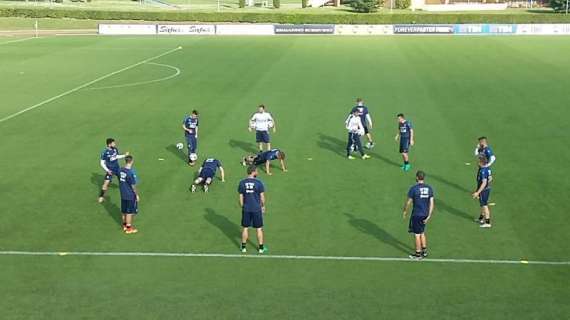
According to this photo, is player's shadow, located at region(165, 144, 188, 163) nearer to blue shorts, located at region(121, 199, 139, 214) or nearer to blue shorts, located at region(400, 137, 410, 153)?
blue shorts, located at region(121, 199, 139, 214)

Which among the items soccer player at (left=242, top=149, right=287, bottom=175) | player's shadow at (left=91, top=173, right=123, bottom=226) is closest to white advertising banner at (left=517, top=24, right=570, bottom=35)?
soccer player at (left=242, top=149, right=287, bottom=175)

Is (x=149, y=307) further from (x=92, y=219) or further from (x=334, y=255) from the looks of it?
(x=92, y=219)

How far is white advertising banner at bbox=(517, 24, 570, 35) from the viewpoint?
68.2 metres

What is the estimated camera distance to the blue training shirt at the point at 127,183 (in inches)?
652

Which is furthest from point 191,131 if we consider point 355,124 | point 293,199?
point 355,124

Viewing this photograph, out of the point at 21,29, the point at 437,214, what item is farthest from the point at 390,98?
the point at 21,29

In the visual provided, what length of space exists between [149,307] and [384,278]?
4764 millimetres

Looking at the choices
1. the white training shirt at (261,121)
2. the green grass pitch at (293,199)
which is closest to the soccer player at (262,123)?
the white training shirt at (261,121)

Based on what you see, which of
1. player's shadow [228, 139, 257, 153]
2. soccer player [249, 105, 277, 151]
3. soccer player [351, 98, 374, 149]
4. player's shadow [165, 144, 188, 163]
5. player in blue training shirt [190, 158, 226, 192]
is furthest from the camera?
player's shadow [228, 139, 257, 153]

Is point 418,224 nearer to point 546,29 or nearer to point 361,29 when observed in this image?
point 361,29

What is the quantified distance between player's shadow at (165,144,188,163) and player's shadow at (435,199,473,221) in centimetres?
884

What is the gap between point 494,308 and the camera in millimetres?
12875

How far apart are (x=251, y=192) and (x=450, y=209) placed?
6.42 m

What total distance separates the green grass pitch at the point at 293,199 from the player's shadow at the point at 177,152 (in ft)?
0.45
